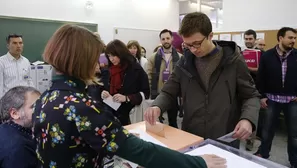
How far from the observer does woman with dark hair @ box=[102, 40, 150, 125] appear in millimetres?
2477

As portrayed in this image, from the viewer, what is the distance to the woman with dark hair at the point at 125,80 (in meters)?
2.48

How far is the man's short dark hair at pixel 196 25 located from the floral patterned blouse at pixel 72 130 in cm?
83

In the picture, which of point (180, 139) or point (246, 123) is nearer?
point (246, 123)

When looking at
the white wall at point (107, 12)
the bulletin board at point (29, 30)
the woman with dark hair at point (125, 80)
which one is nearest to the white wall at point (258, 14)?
the white wall at point (107, 12)

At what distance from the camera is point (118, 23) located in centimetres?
617

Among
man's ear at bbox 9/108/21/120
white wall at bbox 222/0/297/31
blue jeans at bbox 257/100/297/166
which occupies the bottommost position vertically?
blue jeans at bbox 257/100/297/166

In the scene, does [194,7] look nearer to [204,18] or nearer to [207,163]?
[204,18]

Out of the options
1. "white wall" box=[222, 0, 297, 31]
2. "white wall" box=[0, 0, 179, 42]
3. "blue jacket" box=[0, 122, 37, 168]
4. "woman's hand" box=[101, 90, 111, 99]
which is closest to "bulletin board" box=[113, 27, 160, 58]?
"white wall" box=[0, 0, 179, 42]

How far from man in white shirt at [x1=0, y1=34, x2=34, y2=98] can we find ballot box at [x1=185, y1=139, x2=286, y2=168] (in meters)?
3.02

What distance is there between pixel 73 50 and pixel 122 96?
1.67m

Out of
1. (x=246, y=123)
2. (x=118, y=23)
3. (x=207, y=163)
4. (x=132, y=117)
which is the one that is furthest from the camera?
(x=118, y=23)

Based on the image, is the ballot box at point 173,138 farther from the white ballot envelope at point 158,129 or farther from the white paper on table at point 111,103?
the white paper on table at point 111,103

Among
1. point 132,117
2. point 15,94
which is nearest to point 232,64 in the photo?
point 15,94

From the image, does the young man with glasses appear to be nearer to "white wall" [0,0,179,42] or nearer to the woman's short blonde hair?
the woman's short blonde hair
